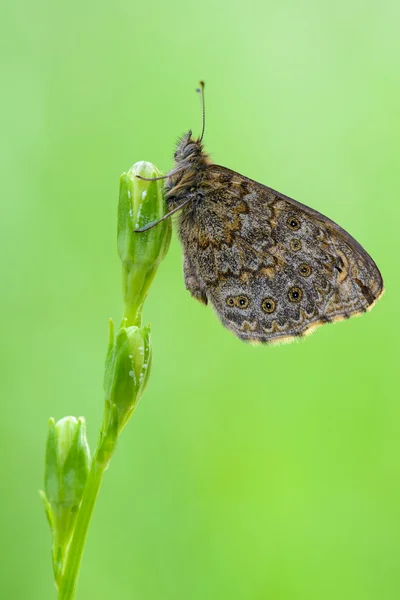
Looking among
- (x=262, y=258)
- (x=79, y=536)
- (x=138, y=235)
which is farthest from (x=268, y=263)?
(x=79, y=536)

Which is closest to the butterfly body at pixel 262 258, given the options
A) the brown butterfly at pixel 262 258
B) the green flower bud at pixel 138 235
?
the brown butterfly at pixel 262 258

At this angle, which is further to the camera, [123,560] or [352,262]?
[123,560]

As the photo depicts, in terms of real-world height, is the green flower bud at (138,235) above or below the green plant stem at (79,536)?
above

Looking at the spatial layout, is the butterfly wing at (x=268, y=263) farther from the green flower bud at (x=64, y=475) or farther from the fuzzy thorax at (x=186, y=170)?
the green flower bud at (x=64, y=475)

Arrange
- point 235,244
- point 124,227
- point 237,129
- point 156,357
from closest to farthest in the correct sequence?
point 124,227 < point 235,244 < point 156,357 < point 237,129

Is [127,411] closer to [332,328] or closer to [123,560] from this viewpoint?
[123,560]

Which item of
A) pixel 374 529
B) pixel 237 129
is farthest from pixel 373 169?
pixel 374 529

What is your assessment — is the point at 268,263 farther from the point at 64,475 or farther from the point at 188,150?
the point at 64,475

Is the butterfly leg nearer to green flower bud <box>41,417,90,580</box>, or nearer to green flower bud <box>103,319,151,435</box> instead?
green flower bud <box>103,319,151,435</box>
